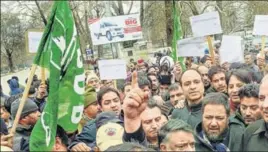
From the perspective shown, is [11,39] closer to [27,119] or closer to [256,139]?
[27,119]

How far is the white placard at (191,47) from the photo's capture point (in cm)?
733

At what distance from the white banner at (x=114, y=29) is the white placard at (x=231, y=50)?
226 cm

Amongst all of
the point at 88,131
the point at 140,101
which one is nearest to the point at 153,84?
the point at 88,131

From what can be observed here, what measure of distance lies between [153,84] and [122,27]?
2.42m

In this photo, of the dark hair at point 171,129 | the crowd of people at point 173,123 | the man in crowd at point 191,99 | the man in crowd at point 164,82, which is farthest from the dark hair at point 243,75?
the man in crowd at point 164,82

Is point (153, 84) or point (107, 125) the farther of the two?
point (153, 84)

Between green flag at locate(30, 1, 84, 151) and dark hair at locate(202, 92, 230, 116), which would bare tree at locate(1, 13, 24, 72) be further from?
dark hair at locate(202, 92, 230, 116)

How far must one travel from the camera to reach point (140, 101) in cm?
330

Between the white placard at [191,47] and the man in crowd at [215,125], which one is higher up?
the white placard at [191,47]

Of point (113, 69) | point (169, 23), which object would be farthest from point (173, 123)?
point (169, 23)

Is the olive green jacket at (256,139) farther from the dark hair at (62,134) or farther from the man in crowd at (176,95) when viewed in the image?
the man in crowd at (176,95)

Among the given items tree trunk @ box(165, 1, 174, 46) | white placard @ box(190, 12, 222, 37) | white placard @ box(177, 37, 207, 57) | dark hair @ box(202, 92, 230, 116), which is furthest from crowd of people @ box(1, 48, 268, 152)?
tree trunk @ box(165, 1, 174, 46)

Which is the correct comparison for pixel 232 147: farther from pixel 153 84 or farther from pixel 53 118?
pixel 153 84

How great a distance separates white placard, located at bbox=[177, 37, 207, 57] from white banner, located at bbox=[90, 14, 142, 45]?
2056 millimetres
